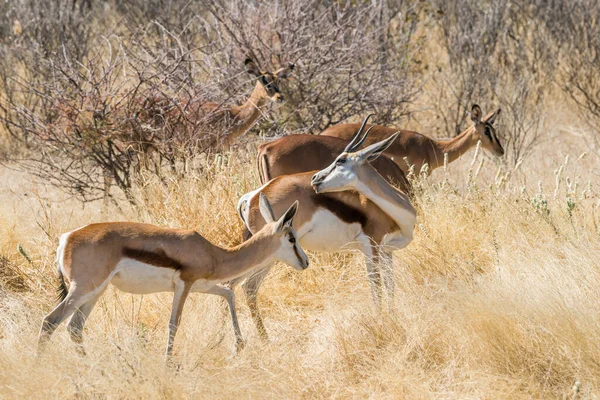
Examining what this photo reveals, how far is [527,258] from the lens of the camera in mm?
5793

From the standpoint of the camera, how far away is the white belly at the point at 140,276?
4781mm

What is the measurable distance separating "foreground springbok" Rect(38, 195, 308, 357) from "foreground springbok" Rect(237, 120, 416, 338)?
410mm

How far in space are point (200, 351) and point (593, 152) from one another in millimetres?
5809

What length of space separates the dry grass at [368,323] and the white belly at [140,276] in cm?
23

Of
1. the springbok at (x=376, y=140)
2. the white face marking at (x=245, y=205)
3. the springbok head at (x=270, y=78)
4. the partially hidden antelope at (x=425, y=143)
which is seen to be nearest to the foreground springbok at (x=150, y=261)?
the white face marking at (x=245, y=205)

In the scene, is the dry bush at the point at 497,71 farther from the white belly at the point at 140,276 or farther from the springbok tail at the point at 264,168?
the white belly at the point at 140,276

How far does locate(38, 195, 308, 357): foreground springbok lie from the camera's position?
4699 millimetres

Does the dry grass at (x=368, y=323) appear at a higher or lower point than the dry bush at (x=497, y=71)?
lower

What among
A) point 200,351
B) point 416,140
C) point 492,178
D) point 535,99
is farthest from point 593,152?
point 200,351

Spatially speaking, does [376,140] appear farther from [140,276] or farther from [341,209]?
[140,276]

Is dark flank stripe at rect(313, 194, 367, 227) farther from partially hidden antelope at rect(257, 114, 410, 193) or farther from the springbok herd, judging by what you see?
partially hidden antelope at rect(257, 114, 410, 193)

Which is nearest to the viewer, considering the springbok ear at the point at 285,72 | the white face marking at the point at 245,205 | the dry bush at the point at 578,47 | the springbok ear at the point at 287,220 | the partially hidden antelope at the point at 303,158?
the springbok ear at the point at 287,220

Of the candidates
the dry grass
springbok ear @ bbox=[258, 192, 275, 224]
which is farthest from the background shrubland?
springbok ear @ bbox=[258, 192, 275, 224]

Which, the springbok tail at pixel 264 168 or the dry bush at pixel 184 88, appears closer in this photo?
the springbok tail at pixel 264 168
